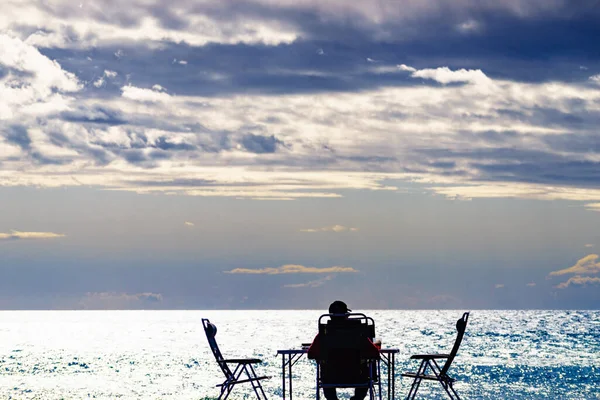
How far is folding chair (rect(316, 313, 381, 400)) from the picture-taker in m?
9.73

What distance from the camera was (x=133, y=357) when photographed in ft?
153

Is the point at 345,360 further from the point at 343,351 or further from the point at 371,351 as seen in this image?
the point at 371,351

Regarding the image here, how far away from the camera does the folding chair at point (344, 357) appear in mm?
9734

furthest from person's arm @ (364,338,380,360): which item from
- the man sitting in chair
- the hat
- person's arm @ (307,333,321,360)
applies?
the hat

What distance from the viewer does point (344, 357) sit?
984 centimetres

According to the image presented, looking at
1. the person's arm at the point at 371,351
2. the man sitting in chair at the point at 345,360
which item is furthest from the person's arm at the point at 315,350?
the person's arm at the point at 371,351

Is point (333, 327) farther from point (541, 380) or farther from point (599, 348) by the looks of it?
point (599, 348)

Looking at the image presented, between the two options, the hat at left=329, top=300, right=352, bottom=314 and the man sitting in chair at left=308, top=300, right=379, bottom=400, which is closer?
the man sitting in chair at left=308, top=300, right=379, bottom=400

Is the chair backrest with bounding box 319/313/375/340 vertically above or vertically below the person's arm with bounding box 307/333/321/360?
above

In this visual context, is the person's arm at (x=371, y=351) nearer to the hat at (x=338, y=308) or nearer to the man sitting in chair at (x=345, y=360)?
the man sitting in chair at (x=345, y=360)

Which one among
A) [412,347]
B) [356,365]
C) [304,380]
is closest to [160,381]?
[304,380]

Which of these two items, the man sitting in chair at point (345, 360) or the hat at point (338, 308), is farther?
the hat at point (338, 308)

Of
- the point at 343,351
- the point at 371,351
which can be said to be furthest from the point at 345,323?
the point at 371,351

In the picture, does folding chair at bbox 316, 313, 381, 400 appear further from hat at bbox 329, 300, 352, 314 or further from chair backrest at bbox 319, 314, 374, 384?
hat at bbox 329, 300, 352, 314
